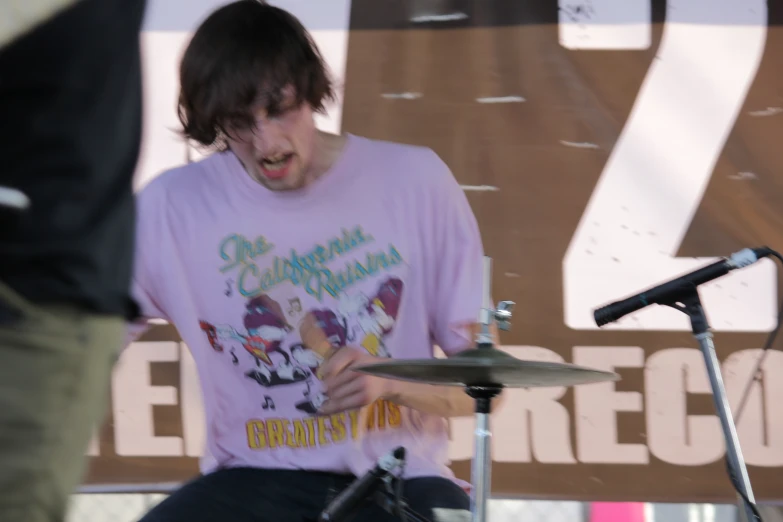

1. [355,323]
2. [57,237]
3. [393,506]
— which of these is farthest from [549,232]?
[57,237]

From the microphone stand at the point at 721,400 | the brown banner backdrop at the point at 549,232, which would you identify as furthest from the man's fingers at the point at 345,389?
the brown banner backdrop at the point at 549,232

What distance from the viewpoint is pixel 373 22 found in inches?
102

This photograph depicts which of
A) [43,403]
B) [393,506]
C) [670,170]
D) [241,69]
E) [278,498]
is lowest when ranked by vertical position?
[278,498]

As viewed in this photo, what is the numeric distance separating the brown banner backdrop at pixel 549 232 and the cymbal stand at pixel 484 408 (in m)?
0.75

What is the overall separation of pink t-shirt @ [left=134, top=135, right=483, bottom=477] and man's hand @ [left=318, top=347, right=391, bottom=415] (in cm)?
25

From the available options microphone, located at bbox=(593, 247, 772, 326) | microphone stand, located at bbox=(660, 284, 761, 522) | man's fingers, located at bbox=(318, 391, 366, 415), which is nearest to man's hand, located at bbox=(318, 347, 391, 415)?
man's fingers, located at bbox=(318, 391, 366, 415)

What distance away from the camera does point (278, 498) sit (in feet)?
6.45

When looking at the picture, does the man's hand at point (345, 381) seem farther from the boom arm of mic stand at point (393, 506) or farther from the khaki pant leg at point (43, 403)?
the khaki pant leg at point (43, 403)

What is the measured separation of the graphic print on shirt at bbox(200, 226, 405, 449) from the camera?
2.09 meters

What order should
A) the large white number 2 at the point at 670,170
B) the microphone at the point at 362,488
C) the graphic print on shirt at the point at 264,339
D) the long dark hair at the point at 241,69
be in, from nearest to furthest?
the microphone at the point at 362,488 < the long dark hair at the point at 241,69 < the graphic print on shirt at the point at 264,339 < the large white number 2 at the point at 670,170

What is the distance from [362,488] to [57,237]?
905mm

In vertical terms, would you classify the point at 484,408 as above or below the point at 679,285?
below

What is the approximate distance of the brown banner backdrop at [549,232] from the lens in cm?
250

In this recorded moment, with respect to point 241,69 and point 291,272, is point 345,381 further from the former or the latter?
point 241,69
